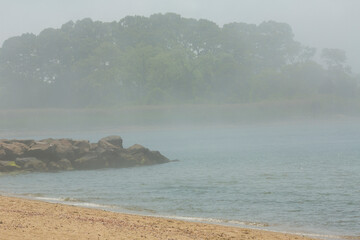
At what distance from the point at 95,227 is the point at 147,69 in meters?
125

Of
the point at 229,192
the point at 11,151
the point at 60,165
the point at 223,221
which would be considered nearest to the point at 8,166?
the point at 11,151

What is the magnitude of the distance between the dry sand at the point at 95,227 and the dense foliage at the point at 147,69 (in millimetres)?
118491

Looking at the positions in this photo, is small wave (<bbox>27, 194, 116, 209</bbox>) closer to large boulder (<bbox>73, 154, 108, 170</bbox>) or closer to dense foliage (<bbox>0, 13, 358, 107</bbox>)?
large boulder (<bbox>73, 154, 108, 170</bbox>)

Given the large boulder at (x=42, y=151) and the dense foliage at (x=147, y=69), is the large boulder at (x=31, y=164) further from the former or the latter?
the dense foliage at (x=147, y=69)

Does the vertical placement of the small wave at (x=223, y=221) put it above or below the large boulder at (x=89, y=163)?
below

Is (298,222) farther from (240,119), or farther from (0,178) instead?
(240,119)

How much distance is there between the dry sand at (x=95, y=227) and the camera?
1416 cm

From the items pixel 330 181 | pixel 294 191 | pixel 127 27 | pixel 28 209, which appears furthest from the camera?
pixel 127 27

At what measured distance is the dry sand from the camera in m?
14.2

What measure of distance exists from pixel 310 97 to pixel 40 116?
2756 inches

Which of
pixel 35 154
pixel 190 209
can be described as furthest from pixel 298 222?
pixel 35 154

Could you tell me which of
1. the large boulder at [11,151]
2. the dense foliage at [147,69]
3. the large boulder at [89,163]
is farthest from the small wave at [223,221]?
the dense foliage at [147,69]

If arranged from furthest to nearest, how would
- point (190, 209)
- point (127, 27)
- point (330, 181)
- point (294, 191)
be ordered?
point (127, 27), point (330, 181), point (294, 191), point (190, 209)

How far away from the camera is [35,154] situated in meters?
43.5
